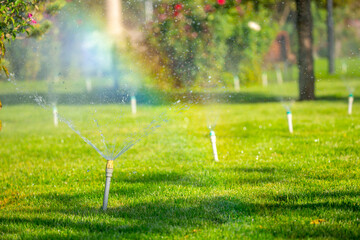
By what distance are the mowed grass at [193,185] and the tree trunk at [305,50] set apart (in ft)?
23.3

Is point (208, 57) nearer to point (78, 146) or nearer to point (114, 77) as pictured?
point (114, 77)

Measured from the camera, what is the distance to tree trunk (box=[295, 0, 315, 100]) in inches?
778

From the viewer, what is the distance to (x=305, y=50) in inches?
797

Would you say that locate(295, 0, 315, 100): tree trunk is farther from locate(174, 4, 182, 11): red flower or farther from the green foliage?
locate(174, 4, 182, 11): red flower

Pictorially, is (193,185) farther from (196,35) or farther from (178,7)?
(196,35)

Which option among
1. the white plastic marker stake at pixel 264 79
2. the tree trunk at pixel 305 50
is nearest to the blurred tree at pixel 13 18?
the tree trunk at pixel 305 50

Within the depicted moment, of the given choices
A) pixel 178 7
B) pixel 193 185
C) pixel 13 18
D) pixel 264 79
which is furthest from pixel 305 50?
pixel 13 18

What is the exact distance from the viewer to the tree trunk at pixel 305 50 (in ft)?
64.8

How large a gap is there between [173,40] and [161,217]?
57.0 ft

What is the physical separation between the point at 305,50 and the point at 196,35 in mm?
4877

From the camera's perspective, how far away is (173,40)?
22594 mm

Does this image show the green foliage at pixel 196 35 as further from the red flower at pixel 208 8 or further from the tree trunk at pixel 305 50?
the tree trunk at pixel 305 50

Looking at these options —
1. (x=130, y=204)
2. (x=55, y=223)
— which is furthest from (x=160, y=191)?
(x=55, y=223)

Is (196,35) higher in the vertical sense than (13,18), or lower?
higher
